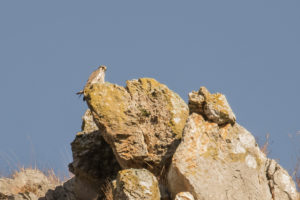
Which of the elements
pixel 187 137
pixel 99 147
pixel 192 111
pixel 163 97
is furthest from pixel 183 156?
pixel 99 147

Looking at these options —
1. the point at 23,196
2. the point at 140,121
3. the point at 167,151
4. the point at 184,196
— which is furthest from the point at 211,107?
the point at 23,196

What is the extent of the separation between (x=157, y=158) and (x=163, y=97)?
140 cm

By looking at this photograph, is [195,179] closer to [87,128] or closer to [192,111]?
[192,111]

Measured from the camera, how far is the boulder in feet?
28.2

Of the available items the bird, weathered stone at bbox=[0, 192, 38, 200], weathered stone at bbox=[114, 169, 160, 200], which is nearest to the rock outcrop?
weathered stone at bbox=[114, 169, 160, 200]

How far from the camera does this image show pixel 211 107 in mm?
9461

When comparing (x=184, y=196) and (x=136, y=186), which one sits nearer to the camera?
(x=184, y=196)

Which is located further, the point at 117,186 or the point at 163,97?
the point at 163,97

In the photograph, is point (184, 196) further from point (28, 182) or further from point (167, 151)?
point (28, 182)

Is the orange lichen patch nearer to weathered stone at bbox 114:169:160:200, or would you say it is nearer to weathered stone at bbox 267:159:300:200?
weathered stone at bbox 267:159:300:200

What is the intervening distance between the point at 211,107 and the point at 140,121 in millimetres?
1741

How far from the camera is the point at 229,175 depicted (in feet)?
29.2

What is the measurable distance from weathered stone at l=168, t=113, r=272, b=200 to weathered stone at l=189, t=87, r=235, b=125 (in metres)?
0.15

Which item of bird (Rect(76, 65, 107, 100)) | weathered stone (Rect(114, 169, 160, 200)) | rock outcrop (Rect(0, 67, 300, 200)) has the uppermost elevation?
bird (Rect(76, 65, 107, 100))
